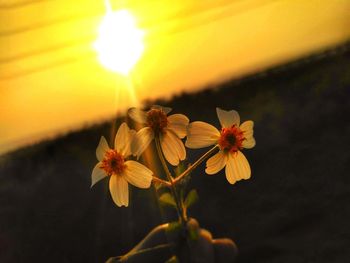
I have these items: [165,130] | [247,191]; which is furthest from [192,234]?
[247,191]

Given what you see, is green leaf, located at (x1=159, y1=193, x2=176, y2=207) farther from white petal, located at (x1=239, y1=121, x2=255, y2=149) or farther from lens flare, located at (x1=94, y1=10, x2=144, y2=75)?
lens flare, located at (x1=94, y1=10, x2=144, y2=75)

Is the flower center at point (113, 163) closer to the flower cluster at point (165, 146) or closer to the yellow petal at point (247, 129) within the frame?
the flower cluster at point (165, 146)

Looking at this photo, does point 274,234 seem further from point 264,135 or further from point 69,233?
point 69,233

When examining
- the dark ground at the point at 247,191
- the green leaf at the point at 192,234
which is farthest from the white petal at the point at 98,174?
the dark ground at the point at 247,191

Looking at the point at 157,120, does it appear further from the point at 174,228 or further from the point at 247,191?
the point at 247,191

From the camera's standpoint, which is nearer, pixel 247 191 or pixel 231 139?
pixel 231 139

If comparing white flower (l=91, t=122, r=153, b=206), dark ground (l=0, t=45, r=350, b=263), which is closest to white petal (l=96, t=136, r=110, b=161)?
white flower (l=91, t=122, r=153, b=206)
